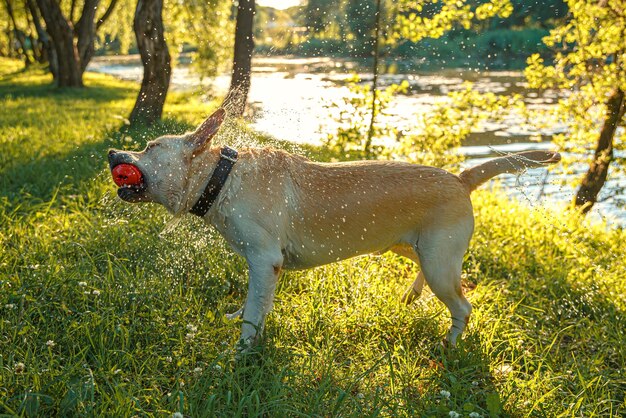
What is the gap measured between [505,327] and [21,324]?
331cm

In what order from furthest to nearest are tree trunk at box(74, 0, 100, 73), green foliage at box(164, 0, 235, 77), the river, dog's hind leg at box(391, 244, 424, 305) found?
tree trunk at box(74, 0, 100, 73), green foliage at box(164, 0, 235, 77), the river, dog's hind leg at box(391, 244, 424, 305)

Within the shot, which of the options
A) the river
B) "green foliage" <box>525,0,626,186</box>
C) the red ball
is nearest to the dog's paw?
the red ball

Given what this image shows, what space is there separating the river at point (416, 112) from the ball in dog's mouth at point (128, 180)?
2.20 meters

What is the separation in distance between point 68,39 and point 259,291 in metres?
18.0

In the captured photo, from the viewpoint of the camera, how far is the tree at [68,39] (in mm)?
18500

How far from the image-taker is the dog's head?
3827 millimetres

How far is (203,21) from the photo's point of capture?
18.7 metres

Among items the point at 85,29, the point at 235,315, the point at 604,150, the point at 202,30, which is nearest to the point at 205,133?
the point at 235,315

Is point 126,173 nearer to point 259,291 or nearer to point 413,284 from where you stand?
point 259,291

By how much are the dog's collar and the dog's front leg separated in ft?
1.41

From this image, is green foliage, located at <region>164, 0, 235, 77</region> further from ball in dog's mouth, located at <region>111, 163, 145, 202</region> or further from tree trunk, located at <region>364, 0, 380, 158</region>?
ball in dog's mouth, located at <region>111, 163, 145, 202</region>

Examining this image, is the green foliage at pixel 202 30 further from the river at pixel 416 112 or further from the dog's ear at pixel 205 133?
the dog's ear at pixel 205 133

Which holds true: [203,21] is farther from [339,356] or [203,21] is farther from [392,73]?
[339,356]

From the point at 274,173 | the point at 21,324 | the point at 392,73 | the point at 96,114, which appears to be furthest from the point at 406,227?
the point at 392,73
